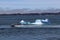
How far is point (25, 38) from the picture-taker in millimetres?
9328

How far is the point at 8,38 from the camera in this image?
30.6 feet

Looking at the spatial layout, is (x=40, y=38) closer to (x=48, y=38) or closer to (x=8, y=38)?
(x=48, y=38)

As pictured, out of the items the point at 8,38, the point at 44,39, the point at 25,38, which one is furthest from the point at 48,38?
the point at 8,38

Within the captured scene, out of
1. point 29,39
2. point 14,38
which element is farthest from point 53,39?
point 14,38

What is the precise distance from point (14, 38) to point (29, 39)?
0.61m

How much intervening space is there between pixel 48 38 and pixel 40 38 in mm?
316

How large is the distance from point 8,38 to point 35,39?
40.8 inches

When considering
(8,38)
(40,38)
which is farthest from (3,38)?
(40,38)

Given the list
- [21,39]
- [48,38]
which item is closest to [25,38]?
[21,39]

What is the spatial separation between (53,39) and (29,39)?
878mm

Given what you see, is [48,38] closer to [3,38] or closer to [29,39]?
[29,39]

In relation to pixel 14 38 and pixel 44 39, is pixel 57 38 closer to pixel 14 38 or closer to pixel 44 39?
pixel 44 39

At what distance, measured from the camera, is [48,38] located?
9.32 meters

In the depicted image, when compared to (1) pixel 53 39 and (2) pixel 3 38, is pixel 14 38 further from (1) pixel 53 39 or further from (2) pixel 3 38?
(1) pixel 53 39
